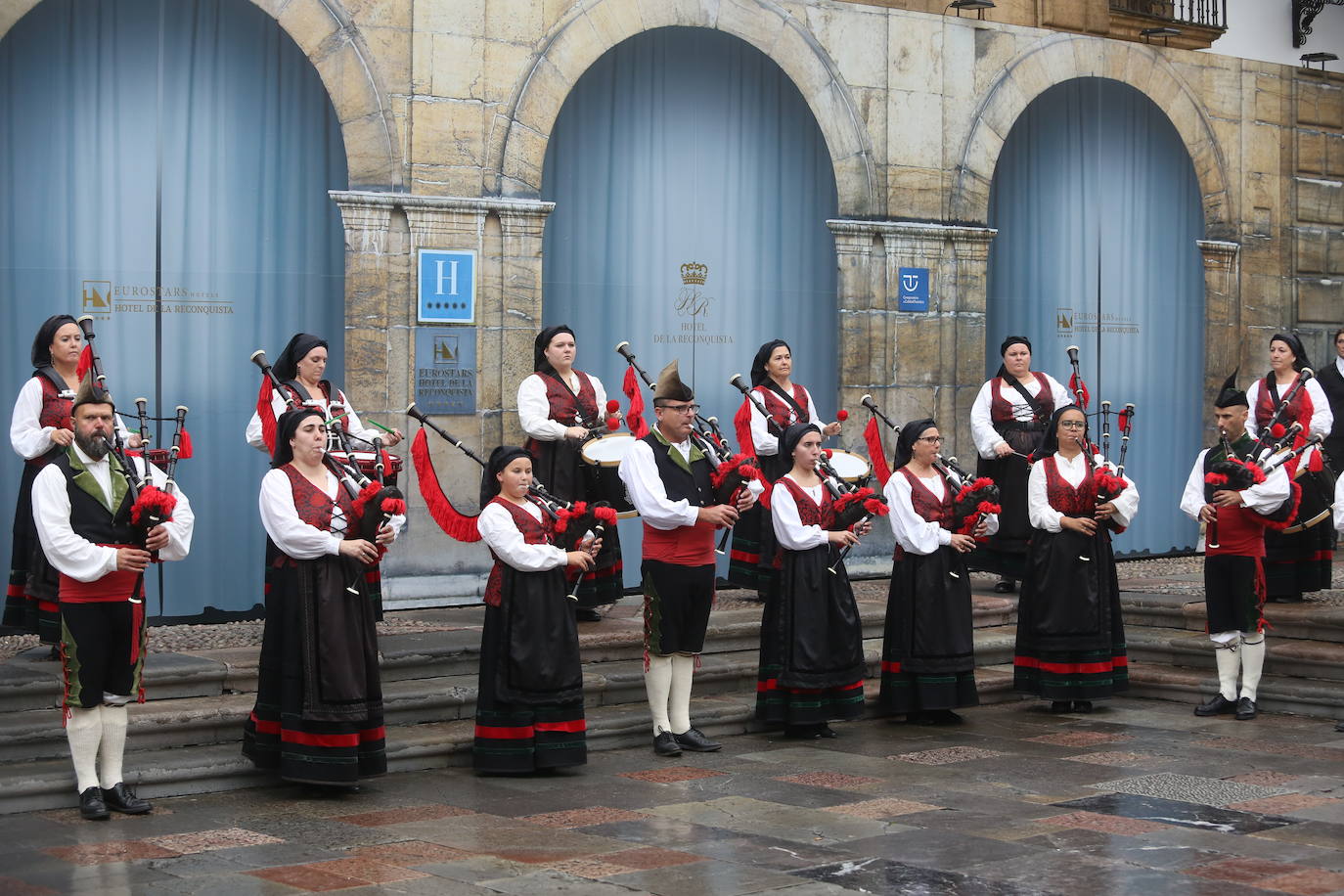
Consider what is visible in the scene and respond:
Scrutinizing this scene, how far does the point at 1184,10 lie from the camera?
14.6m

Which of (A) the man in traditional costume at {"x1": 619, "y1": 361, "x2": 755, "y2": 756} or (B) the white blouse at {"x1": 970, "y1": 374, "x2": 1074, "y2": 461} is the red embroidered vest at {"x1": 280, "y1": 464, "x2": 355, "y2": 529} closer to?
(A) the man in traditional costume at {"x1": 619, "y1": 361, "x2": 755, "y2": 756}

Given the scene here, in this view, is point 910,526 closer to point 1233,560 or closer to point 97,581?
point 1233,560

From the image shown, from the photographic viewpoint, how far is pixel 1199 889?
5625 millimetres

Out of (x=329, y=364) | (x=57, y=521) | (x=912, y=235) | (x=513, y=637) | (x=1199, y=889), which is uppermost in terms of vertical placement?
(x=912, y=235)

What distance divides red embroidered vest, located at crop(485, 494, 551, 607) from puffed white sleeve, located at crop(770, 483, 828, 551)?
4.23ft

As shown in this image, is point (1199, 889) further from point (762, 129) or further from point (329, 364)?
point (762, 129)

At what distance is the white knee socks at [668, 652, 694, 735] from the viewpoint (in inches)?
318

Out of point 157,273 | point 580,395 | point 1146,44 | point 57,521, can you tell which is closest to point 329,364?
point 157,273

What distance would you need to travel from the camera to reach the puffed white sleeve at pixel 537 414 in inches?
357

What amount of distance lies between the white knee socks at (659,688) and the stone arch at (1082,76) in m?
5.40

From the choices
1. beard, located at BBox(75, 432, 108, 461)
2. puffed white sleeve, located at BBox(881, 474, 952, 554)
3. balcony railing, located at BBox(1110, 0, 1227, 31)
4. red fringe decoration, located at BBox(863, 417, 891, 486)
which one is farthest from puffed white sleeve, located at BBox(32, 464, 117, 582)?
balcony railing, located at BBox(1110, 0, 1227, 31)

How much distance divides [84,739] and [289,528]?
107 cm

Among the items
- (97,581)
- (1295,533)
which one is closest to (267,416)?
(97,581)

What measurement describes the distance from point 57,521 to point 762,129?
636 cm
